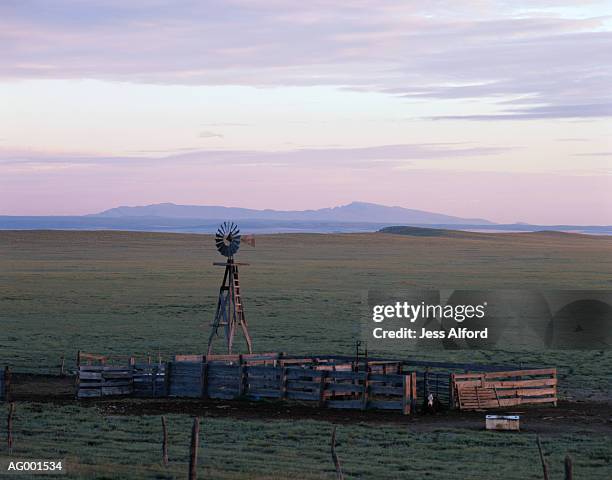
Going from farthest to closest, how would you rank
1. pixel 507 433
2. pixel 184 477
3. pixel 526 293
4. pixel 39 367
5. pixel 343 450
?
pixel 526 293 → pixel 39 367 → pixel 507 433 → pixel 343 450 → pixel 184 477

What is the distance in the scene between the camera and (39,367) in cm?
3525

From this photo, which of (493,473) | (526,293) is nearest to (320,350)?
(493,473)

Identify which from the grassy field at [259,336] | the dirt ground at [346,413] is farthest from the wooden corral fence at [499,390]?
the grassy field at [259,336]

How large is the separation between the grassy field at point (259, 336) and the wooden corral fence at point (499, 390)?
2214 millimetres

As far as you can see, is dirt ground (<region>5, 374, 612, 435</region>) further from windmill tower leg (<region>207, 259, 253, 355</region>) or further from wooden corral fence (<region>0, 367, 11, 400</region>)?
windmill tower leg (<region>207, 259, 253, 355</region>)

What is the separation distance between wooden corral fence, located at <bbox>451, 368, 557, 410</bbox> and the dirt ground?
31 centimetres

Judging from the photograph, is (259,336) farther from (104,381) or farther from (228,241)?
(104,381)

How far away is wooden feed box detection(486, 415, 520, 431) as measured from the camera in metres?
24.0

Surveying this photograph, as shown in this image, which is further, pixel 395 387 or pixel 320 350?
pixel 320 350

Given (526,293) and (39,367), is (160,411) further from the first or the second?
(526,293)

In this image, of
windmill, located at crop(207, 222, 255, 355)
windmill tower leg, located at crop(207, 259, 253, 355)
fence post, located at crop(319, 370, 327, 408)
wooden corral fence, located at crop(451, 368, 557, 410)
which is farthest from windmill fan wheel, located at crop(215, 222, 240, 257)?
wooden corral fence, located at crop(451, 368, 557, 410)

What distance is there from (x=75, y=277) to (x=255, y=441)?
65302 millimetres

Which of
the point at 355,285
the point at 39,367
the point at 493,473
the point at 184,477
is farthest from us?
the point at 355,285

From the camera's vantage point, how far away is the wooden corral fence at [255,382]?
2656 centimetres
